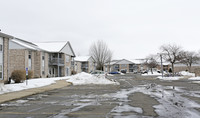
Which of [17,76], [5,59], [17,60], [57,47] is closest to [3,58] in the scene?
[5,59]

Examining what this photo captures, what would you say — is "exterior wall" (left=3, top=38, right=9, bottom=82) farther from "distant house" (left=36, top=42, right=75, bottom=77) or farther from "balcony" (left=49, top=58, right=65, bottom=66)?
"balcony" (left=49, top=58, right=65, bottom=66)

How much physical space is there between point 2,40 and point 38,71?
1597 cm

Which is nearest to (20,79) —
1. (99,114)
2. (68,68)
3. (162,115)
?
(99,114)

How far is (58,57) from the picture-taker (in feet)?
138

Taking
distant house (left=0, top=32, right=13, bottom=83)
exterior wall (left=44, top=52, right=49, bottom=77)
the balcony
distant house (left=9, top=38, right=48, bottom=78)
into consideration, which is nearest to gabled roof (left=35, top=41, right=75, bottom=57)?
exterior wall (left=44, top=52, right=49, bottom=77)

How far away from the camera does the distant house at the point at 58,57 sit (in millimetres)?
42500

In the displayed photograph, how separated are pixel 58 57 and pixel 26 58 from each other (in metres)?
9.42

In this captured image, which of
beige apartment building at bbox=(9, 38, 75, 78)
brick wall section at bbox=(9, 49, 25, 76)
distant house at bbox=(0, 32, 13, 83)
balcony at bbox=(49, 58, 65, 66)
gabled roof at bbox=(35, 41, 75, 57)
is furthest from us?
gabled roof at bbox=(35, 41, 75, 57)

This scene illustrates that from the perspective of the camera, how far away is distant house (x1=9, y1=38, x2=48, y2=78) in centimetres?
3300

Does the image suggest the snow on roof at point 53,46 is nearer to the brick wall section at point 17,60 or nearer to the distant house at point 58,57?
the distant house at point 58,57

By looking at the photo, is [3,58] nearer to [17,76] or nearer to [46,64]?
[17,76]

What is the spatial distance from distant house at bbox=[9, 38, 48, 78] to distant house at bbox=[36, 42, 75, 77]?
3493 millimetres

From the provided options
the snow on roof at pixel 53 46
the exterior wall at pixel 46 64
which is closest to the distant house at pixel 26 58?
the exterior wall at pixel 46 64

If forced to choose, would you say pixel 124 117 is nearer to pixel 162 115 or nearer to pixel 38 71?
pixel 162 115
